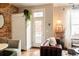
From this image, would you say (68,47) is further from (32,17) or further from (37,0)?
(37,0)

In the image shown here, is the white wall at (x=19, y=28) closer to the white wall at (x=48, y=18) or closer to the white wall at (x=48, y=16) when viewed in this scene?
the white wall at (x=48, y=16)

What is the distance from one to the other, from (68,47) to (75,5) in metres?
0.57

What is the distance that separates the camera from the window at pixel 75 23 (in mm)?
1526

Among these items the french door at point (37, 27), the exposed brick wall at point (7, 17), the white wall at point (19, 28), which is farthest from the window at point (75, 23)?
the exposed brick wall at point (7, 17)

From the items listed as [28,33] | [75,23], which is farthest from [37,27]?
[75,23]

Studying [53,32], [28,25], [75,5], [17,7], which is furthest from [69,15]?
[17,7]

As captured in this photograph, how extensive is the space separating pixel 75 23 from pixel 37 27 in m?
0.52

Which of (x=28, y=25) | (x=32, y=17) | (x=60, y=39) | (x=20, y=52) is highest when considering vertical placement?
(x=32, y=17)

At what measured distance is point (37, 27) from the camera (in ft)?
5.25

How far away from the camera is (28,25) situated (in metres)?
1.54

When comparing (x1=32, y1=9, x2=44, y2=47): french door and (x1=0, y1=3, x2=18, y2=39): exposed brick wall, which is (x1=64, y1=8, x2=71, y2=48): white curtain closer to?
(x1=32, y1=9, x2=44, y2=47): french door

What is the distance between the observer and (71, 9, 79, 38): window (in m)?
1.53

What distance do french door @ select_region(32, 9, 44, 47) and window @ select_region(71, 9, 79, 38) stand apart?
16.0 inches

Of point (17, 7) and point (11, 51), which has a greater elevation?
point (17, 7)
